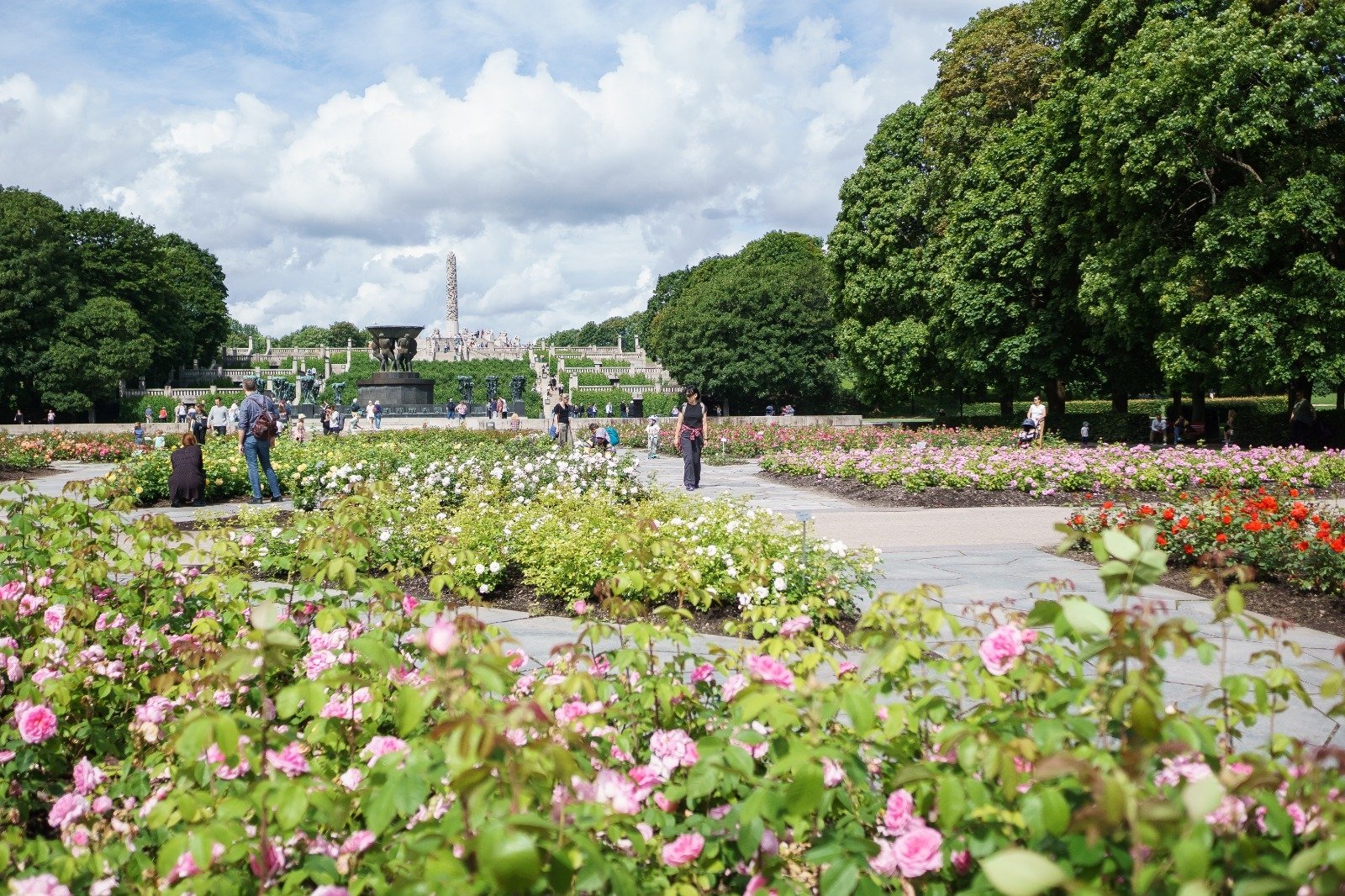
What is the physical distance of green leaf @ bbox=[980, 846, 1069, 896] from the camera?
3.89 ft

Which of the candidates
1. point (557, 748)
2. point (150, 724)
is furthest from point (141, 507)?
point (557, 748)

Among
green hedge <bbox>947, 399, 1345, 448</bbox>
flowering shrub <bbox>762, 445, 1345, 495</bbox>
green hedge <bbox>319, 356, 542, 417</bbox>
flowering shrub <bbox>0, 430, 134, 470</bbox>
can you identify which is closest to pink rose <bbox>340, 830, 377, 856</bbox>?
flowering shrub <bbox>762, 445, 1345, 495</bbox>

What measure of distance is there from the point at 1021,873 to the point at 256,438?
42.5ft

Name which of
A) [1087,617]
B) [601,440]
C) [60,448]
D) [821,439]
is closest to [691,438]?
[601,440]

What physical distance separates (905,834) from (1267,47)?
21.1m

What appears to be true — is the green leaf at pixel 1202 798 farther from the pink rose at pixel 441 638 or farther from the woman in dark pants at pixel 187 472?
the woman in dark pants at pixel 187 472

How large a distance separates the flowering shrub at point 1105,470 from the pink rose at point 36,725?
12.0 metres

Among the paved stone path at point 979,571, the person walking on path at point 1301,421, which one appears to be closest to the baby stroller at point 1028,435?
the person walking on path at point 1301,421

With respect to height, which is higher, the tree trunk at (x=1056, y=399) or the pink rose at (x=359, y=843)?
the tree trunk at (x=1056, y=399)

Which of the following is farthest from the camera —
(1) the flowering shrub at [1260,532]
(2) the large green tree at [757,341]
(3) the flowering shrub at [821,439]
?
(2) the large green tree at [757,341]

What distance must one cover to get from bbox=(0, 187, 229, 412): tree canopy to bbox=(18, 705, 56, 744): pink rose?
4622cm

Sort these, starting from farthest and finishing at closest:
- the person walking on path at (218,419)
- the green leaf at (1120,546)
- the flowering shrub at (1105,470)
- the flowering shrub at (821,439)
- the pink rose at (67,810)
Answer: the person walking on path at (218,419) → the flowering shrub at (821,439) → the flowering shrub at (1105,470) → the pink rose at (67,810) → the green leaf at (1120,546)

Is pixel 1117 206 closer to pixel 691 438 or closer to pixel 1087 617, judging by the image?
pixel 691 438

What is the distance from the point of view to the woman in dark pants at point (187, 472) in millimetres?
12711
